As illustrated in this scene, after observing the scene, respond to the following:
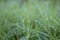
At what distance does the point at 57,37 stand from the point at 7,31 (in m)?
0.69

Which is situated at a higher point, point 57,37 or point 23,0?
point 23,0

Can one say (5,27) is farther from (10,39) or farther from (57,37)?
(57,37)

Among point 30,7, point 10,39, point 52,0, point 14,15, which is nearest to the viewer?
point 10,39

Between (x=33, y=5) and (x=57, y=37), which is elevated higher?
(x=33, y=5)

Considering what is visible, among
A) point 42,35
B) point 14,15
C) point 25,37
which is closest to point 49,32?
point 42,35

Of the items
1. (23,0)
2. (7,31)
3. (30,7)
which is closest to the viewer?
(7,31)

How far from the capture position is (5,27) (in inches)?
95.5

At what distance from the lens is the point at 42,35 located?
7.07ft

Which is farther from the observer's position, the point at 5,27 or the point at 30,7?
the point at 30,7

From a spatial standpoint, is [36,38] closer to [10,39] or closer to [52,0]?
[10,39]

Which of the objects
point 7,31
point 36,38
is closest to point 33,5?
point 7,31

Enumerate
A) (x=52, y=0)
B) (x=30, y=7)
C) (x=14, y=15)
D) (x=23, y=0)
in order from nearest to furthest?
(x=14, y=15) < (x=30, y=7) < (x=52, y=0) < (x=23, y=0)

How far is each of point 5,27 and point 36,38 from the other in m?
0.53

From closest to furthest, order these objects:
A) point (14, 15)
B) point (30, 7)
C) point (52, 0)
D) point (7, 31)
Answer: point (7, 31)
point (14, 15)
point (30, 7)
point (52, 0)
